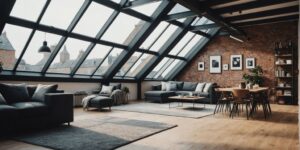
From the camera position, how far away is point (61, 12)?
602 cm

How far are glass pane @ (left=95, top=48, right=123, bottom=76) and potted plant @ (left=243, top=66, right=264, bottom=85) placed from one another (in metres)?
5.32

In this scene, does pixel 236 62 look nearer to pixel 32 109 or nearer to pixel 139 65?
pixel 139 65

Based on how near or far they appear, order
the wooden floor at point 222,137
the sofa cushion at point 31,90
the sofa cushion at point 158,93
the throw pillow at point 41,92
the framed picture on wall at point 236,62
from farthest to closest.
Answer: the framed picture on wall at point 236,62 < the sofa cushion at point 158,93 < the sofa cushion at point 31,90 < the throw pillow at point 41,92 < the wooden floor at point 222,137

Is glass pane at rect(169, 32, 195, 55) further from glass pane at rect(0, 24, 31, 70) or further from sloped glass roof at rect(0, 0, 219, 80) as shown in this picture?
glass pane at rect(0, 24, 31, 70)

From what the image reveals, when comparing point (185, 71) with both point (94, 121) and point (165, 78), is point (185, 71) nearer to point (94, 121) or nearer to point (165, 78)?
point (165, 78)

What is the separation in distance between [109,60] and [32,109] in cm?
456

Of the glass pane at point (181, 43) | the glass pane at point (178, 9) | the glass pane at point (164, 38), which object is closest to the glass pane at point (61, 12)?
the glass pane at point (178, 9)

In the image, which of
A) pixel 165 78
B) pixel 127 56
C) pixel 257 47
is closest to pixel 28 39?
pixel 127 56

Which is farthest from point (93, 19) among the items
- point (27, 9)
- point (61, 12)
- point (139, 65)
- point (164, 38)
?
point (139, 65)

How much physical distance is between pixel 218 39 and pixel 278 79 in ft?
9.96

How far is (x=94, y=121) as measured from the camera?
17.6 feet

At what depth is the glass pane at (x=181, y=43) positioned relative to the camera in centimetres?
1042

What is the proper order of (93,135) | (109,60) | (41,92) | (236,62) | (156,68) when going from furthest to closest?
(156,68) < (236,62) < (109,60) < (41,92) < (93,135)

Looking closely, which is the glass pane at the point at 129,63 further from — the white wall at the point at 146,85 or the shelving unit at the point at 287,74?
the shelving unit at the point at 287,74
